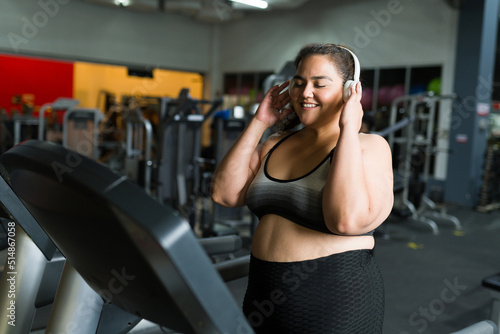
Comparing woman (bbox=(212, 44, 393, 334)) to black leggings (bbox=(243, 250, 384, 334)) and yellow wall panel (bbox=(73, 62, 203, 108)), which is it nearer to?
black leggings (bbox=(243, 250, 384, 334))

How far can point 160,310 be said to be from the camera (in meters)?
0.58

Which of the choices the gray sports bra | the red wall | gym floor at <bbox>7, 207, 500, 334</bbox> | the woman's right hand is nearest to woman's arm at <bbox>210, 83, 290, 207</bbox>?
the woman's right hand

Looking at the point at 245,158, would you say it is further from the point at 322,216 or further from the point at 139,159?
the point at 139,159

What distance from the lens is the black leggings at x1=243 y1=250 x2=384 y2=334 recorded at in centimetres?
101

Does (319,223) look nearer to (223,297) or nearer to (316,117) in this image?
(316,117)

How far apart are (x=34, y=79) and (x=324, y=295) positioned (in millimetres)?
10984

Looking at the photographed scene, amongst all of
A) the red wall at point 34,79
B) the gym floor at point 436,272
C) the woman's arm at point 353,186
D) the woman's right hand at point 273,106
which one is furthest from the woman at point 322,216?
the red wall at point 34,79

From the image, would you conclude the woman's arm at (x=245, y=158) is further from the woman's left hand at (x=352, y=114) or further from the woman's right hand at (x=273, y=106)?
the woman's left hand at (x=352, y=114)

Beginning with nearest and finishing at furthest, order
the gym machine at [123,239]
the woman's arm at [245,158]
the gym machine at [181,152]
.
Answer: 1. the gym machine at [123,239]
2. the woman's arm at [245,158]
3. the gym machine at [181,152]

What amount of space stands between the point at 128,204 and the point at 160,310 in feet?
0.60

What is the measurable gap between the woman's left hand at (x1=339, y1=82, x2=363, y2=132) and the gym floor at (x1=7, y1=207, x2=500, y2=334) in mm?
859

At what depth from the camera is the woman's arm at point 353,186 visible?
0.93 meters

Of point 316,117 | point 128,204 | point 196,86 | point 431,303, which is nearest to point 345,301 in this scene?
point 316,117

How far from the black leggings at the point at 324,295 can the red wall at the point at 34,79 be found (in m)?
10.5
